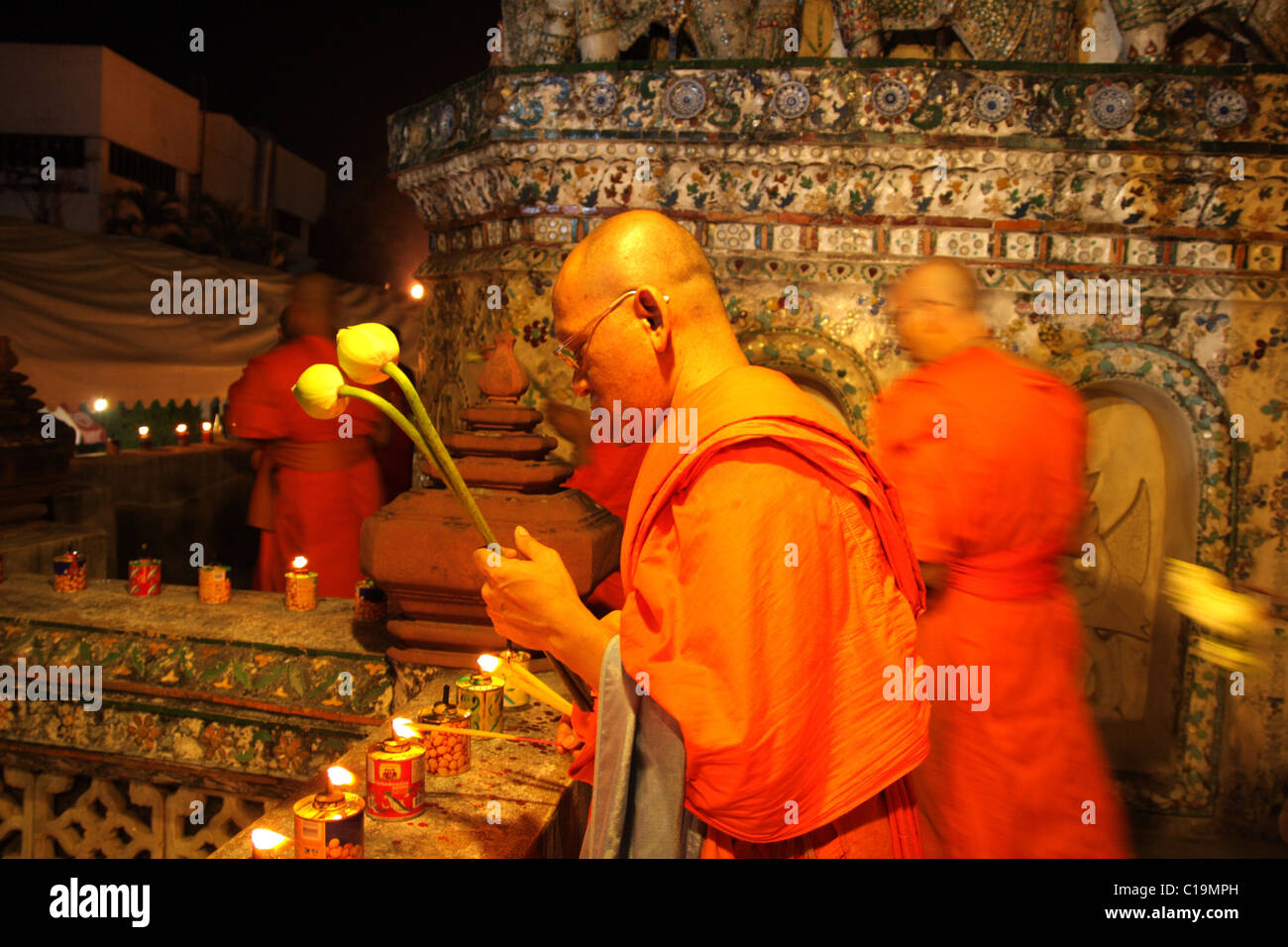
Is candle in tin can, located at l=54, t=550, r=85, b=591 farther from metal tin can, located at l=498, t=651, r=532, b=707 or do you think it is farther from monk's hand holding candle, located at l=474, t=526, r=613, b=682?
monk's hand holding candle, located at l=474, t=526, r=613, b=682

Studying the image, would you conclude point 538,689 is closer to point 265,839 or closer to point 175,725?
point 265,839

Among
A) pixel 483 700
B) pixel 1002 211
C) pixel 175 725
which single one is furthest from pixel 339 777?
pixel 1002 211

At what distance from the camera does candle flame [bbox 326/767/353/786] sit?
1496mm

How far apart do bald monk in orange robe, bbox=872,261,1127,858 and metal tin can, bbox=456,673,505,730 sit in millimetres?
1355

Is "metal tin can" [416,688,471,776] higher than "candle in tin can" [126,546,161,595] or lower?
lower

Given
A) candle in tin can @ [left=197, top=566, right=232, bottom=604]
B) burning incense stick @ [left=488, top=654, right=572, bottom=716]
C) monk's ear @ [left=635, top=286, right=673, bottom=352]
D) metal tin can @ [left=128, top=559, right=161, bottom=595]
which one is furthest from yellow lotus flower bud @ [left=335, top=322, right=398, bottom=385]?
metal tin can @ [left=128, top=559, right=161, bottom=595]

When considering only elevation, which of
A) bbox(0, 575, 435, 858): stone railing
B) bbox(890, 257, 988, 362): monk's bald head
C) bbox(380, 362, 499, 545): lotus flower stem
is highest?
bbox(890, 257, 988, 362): monk's bald head

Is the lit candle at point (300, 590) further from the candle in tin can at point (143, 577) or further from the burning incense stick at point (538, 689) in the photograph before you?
the burning incense stick at point (538, 689)

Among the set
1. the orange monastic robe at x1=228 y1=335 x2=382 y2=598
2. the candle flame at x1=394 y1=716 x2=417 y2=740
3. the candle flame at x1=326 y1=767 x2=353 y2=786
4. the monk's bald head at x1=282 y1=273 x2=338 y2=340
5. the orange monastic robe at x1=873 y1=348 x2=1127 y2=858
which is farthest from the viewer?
the monk's bald head at x1=282 y1=273 x2=338 y2=340

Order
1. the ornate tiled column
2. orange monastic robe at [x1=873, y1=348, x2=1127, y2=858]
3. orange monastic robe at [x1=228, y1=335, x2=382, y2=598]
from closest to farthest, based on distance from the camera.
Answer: orange monastic robe at [x1=873, y1=348, x2=1127, y2=858], the ornate tiled column, orange monastic robe at [x1=228, y1=335, x2=382, y2=598]

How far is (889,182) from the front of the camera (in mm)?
4047

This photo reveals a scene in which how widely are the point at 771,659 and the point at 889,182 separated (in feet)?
11.5

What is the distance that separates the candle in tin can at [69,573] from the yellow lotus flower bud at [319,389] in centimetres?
205
